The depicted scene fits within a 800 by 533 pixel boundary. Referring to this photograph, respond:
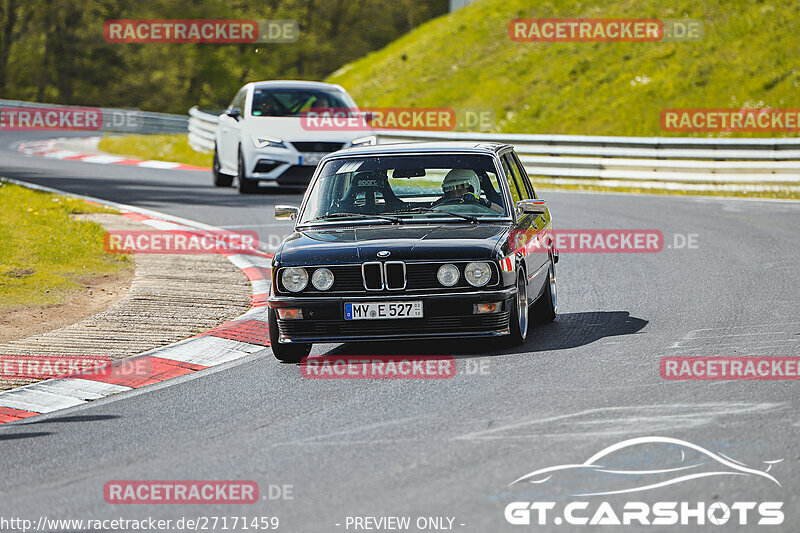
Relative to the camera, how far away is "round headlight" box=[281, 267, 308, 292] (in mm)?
8617

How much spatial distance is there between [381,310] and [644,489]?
10.9 ft

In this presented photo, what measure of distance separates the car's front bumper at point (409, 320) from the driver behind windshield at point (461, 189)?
1194 millimetres

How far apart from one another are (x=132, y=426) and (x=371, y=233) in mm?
2586

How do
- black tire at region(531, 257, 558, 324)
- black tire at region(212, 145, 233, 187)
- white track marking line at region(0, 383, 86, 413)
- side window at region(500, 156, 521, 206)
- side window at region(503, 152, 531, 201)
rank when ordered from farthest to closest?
black tire at region(212, 145, 233, 187) < side window at region(503, 152, 531, 201) < black tire at region(531, 257, 558, 324) < side window at region(500, 156, 521, 206) < white track marking line at region(0, 383, 86, 413)

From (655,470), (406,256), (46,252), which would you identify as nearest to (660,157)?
(46,252)

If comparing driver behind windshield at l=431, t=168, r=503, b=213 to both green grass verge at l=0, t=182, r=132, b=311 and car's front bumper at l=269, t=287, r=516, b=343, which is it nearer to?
car's front bumper at l=269, t=287, r=516, b=343

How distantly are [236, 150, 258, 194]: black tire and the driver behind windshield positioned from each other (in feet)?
39.2

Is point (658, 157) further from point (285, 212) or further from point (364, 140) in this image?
point (285, 212)

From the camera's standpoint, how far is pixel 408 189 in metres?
9.73

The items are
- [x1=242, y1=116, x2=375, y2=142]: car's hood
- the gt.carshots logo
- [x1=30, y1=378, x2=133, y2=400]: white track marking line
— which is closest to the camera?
the gt.carshots logo

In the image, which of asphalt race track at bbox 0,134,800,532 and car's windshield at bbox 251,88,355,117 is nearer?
asphalt race track at bbox 0,134,800,532

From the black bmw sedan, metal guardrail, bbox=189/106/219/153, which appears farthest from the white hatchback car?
the black bmw sedan

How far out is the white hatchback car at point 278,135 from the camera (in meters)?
20.8

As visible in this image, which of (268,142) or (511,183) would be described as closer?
(511,183)
